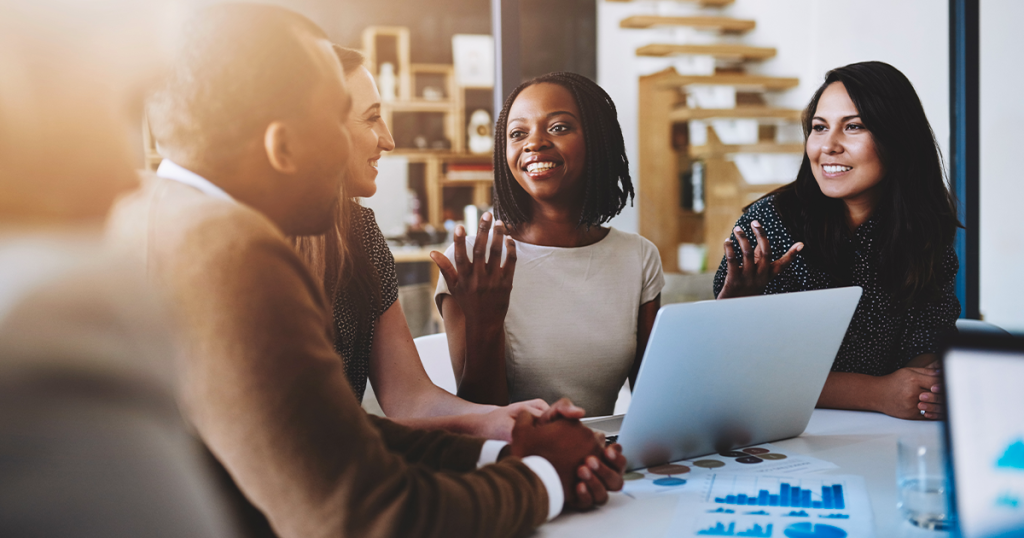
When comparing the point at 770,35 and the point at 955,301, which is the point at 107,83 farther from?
the point at 770,35

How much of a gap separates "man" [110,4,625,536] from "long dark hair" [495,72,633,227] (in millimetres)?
844

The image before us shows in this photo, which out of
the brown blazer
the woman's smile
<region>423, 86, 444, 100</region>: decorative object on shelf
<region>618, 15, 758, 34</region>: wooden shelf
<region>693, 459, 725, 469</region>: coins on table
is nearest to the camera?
the brown blazer

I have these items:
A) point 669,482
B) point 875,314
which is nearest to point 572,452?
point 669,482

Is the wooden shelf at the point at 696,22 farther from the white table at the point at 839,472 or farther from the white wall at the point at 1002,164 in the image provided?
the white table at the point at 839,472

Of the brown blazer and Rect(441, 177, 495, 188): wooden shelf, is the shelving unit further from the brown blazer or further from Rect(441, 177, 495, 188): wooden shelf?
the brown blazer

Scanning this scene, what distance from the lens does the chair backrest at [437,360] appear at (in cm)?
143

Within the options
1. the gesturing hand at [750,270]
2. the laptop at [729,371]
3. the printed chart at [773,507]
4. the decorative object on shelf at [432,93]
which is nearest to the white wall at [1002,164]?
the gesturing hand at [750,270]

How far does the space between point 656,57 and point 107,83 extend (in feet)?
15.1

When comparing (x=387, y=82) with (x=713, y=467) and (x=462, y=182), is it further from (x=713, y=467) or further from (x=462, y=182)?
(x=713, y=467)

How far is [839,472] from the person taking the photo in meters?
0.87

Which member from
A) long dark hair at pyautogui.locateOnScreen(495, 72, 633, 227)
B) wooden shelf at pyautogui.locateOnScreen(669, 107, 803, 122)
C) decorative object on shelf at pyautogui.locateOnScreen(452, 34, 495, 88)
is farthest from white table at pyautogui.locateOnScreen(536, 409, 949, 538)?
decorative object on shelf at pyautogui.locateOnScreen(452, 34, 495, 88)

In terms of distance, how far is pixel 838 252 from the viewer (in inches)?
56.5

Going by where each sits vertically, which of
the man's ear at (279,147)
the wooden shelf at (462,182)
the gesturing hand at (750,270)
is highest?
the wooden shelf at (462,182)

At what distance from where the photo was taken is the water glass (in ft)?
2.35
